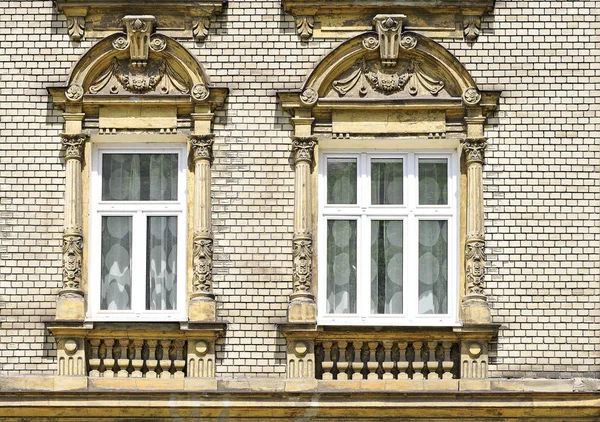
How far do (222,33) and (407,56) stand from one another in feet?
6.68

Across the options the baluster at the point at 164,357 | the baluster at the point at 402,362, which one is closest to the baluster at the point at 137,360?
the baluster at the point at 164,357

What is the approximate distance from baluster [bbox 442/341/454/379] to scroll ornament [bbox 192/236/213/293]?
2.57 m

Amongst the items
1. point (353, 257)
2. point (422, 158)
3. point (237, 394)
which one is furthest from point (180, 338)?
point (422, 158)

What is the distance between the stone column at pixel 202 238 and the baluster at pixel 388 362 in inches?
72.6

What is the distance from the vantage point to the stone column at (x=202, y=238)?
1903 centimetres

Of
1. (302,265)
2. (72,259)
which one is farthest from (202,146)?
(72,259)

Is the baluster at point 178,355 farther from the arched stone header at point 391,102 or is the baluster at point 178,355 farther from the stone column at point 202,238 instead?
the arched stone header at point 391,102

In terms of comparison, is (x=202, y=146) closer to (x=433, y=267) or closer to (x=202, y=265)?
(x=202, y=265)

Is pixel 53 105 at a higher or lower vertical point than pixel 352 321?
higher

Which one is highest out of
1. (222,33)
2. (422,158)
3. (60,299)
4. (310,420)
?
(222,33)

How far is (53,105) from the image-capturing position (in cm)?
1956

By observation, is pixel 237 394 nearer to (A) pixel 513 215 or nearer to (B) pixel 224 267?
(B) pixel 224 267

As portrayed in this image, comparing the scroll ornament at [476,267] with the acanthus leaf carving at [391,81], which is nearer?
the scroll ornament at [476,267]

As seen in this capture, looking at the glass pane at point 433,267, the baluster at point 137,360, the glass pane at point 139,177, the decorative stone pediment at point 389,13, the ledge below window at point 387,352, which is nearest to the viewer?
the ledge below window at point 387,352
